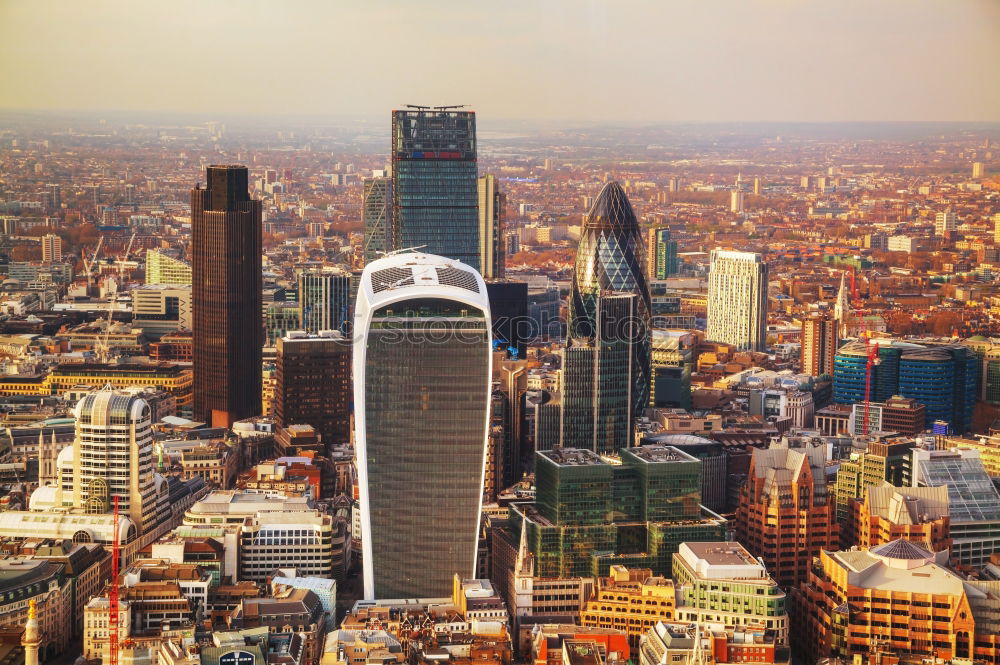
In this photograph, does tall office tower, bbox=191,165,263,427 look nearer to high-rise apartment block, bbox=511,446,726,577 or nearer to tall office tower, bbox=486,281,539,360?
tall office tower, bbox=486,281,539,360

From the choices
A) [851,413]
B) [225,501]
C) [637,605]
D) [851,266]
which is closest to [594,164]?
[851,413]

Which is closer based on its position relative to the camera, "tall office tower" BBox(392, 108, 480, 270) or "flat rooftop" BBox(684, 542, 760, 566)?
"flat rooftop" BBox(684, 542, 760, 566)

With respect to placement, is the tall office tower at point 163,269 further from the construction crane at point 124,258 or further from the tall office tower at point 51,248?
the tall office tower at point 51,248

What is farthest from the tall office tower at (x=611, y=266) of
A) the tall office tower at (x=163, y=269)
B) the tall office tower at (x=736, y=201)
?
the tall office tower at (x=736, y=201)

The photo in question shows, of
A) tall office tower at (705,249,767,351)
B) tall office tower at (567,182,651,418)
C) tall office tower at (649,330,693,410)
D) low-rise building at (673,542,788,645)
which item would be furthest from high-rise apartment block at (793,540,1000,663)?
tall office tower at (705,249,767,351)

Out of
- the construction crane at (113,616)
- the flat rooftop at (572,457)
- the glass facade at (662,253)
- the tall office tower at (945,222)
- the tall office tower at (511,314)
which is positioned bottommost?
the construction crane at (113,616)

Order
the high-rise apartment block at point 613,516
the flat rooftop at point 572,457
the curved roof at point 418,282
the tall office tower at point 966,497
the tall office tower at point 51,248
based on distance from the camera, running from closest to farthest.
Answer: the curved roof at point 418,282 < the high-rise apartment block at point 613,516 < the flat rooftop at point 572,457 < the tall office tower at point 966,497 < the tall office tower at point 51,248

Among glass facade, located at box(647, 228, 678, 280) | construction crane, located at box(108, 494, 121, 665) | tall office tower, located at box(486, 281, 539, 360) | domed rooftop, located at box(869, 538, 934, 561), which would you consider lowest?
construction crane, located at box(108, 494, 121, 665)
